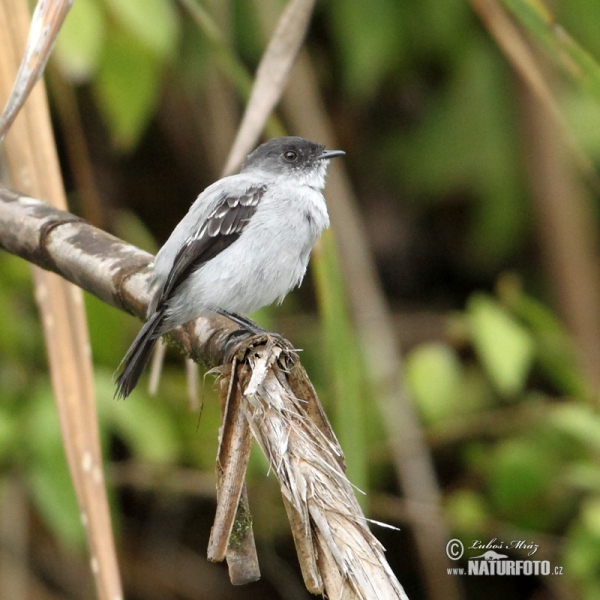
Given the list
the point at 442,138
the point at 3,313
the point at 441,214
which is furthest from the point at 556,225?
the point at 3,313

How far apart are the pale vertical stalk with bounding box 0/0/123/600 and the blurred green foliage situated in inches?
18.7

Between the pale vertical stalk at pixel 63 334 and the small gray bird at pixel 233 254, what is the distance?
39 cm

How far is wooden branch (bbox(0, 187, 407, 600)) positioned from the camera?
49.3 inches

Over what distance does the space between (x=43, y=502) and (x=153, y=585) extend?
1884 mm

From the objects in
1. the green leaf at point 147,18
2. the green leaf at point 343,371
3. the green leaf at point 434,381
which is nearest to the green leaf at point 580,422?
the green leaf at point 434,381

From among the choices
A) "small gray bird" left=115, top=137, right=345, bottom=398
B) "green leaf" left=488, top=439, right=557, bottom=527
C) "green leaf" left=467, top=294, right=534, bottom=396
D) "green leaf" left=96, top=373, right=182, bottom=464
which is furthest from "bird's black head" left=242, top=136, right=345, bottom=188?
"green leaf" left=488, top=439, right=557, bottom=527

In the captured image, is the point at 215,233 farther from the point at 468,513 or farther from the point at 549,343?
the point at 468,513

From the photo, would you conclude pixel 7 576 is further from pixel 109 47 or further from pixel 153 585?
pixel 109 47

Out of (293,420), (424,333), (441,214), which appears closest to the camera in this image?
(293,420)

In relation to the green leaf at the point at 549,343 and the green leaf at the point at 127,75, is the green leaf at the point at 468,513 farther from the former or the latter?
the green leaf at the point at 127,75

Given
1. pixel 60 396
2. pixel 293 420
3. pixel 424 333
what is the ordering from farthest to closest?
pixel 424 333
pixel 60 396
pixel 293 420

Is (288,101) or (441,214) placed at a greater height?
(288,101)

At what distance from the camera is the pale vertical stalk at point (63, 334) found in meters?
2.05

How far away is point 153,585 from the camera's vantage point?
16.1ft
